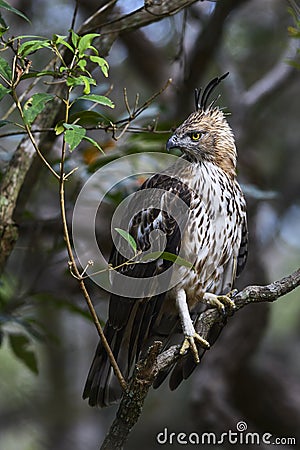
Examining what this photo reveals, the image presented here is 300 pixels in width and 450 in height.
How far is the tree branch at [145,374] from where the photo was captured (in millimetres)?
2301

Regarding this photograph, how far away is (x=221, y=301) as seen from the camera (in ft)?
9.26

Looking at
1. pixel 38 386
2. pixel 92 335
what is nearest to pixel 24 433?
pixel 38 386

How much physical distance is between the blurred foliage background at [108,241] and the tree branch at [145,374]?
43.0 inches

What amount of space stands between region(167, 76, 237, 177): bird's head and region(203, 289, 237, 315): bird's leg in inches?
24.6

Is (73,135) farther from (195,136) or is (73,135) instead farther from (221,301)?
(195,136)

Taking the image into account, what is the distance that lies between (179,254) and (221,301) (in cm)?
28

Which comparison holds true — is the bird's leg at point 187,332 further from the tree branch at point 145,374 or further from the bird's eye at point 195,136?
the bird's eye at point 195,136

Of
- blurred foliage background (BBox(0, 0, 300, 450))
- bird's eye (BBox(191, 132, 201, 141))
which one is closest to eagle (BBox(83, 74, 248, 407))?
bird's eye (BBox(191, 132, 201, 141))

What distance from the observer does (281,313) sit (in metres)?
8.23

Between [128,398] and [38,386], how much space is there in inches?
174

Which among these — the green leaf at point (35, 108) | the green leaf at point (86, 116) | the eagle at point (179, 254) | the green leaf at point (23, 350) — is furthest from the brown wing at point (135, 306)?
the green leaf at point (35, 108)

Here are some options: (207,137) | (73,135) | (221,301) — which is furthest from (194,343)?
(73,135)

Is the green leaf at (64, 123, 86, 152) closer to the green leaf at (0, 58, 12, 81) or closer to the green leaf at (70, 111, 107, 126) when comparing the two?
the green leaf at (0, 58, 12, 81)

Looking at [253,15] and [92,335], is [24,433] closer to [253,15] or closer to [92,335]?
[92,335]
